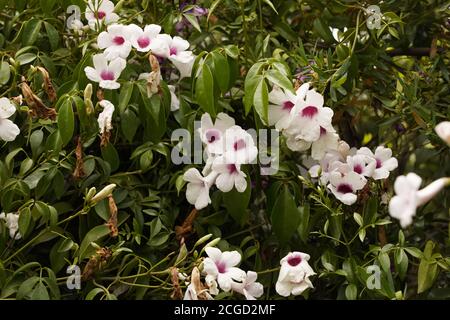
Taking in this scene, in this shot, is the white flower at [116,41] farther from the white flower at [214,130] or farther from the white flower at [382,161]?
the white flower at [382,161]

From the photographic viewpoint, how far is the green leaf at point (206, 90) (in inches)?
61.9

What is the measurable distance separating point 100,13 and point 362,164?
2.11ft

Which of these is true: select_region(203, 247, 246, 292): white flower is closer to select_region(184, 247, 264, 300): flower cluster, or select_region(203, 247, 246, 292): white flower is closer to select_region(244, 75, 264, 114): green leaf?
select_region(184, 247, 264, 300): flower cluster

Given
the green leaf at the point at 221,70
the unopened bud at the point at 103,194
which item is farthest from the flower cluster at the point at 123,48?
the unopened bud at the point at 103,194

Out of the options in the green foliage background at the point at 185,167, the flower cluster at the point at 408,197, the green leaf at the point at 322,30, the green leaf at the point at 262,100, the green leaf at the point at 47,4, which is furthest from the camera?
the green leaf at the point at 322,30

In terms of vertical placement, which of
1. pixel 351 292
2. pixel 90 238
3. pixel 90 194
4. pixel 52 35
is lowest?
pixel 351 292

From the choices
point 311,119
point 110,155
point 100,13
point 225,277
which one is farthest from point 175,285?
point 100,13

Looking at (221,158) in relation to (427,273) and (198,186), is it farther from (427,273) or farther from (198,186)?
(427,273)

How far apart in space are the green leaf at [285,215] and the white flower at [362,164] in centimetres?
14

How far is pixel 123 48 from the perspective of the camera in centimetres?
164

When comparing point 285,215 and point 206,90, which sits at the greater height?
point 206,90

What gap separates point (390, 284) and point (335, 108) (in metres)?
0.50

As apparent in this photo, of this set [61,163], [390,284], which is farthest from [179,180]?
[390,284]

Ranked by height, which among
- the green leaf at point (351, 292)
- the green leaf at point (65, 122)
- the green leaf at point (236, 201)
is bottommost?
the green leaf at point (351, 292)
